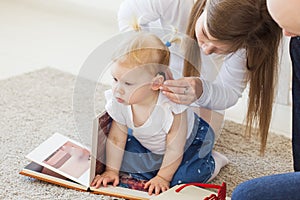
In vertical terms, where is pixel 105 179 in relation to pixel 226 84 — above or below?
below

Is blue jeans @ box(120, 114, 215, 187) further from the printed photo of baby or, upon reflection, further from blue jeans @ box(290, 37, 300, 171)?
blue jeans @ box(290, 37, 300, 171)

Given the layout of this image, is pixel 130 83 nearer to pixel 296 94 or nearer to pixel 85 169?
pixel 85 169

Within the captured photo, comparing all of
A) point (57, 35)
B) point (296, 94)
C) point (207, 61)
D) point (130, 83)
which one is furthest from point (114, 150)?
point (57, 35)

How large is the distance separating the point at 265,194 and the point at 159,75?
372mm

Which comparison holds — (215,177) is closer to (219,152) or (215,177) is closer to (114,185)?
(219,152)

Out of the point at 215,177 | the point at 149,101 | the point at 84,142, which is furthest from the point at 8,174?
the point at 215,177

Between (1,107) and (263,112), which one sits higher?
(263,112)

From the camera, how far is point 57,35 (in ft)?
7.44

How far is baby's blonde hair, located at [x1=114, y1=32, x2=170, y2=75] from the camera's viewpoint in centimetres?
105

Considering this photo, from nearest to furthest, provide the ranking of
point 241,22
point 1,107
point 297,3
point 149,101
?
point 297,3, point 241,22, point 149,101, point 1,107

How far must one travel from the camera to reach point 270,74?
1144mm

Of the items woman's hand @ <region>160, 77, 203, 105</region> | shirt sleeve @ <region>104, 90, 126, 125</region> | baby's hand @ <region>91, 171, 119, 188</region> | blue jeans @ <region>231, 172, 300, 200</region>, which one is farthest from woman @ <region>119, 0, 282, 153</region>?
blue jeans @ <region>231, 172, 300, 200</region>

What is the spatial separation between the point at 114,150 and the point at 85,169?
0.08 metres

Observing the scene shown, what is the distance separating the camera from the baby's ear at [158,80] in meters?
1.09
